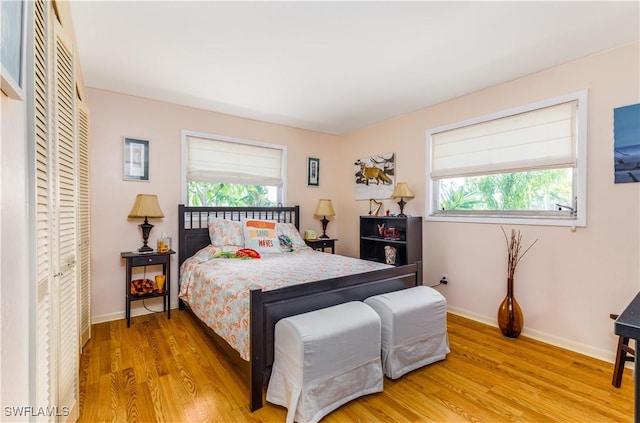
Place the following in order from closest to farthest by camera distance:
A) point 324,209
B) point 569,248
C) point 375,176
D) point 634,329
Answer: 1. point 634,329
2. point 569,248
3. point 375,176
4. point 324,209

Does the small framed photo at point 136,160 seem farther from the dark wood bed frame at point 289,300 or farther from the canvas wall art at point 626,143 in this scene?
the canvas wall art at point 626,143

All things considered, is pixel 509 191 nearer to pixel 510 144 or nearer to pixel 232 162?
pixel 510 144

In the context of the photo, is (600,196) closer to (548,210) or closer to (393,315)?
(548,210)

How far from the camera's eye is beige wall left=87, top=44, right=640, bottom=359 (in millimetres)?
2408

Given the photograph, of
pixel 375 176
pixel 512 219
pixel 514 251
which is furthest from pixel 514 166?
pixel 375 176

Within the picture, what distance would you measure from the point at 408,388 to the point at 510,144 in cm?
249

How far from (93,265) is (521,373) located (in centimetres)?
401

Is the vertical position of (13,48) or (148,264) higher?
(13,48)

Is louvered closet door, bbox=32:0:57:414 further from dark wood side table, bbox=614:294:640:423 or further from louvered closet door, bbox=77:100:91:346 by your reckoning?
dark wood side table, bbox=614:294:640:423

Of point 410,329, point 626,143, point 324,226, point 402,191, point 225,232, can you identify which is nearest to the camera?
point 410,329

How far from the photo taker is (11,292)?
36.2 inches

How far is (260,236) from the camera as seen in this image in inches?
143

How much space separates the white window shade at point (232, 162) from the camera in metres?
3.81

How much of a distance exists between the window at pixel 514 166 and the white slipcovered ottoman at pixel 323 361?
6.81 feet
